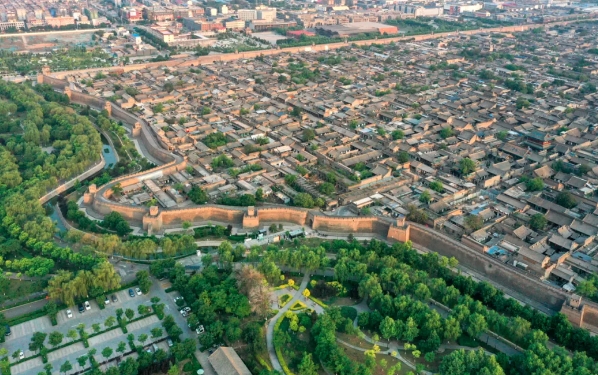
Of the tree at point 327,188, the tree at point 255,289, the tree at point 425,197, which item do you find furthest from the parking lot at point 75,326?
the tree at point 425,197

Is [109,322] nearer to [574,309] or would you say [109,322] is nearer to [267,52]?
[574,309]

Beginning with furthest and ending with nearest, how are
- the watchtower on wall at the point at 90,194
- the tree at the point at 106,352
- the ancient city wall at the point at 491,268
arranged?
the watchtower on wall at the point at 90,194
the ancient city wall at the point at 491,268
the tree at the point at 106,352

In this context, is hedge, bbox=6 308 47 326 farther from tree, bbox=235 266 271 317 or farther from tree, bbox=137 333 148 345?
tree, bbox=235 266 271 317

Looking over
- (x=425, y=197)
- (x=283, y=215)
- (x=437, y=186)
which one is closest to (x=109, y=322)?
(x=283, y=215)

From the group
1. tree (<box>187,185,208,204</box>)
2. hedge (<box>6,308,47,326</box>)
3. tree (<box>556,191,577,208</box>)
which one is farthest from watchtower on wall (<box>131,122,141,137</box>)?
tree (<box>556,191,577,208</box>)

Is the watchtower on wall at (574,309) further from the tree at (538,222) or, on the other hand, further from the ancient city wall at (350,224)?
the ancient city wall at (350,224)

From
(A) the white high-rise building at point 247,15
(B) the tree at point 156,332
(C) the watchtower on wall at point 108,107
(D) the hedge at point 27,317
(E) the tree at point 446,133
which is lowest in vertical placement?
(D) the hedge at point 27,317
